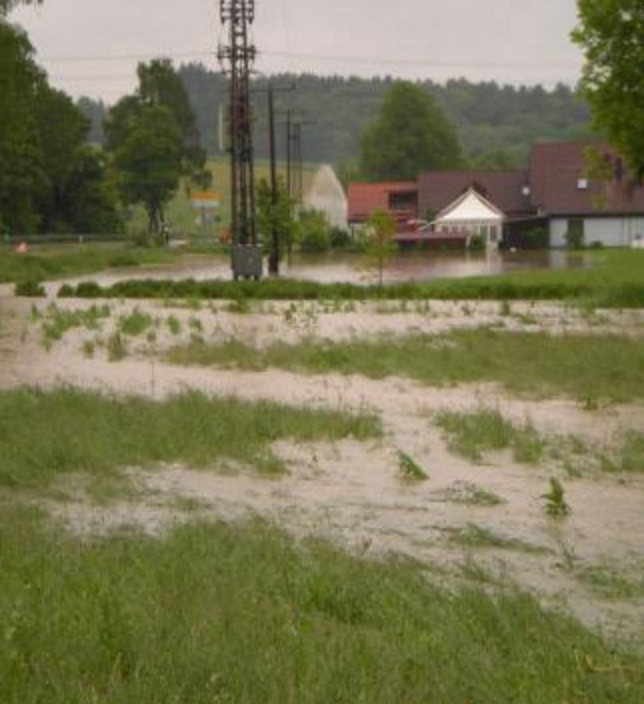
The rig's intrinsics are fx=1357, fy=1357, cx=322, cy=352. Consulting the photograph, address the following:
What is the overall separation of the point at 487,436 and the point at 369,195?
10052 centimetres

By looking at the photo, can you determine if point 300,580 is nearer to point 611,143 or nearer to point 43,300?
point 611,143

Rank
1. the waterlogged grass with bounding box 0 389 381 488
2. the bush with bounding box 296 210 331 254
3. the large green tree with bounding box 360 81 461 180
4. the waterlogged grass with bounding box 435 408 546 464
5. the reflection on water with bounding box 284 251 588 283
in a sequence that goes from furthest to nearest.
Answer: the large green tree with bounding box 360 81 461 180 < the bush with bounding box 296 210 331 254 < the reflection on water with bounding box 284 251 588 283 < the waterlogged grass with bounding box 435 408 546 464 < the waterlogged grass with bounding box 0 389 381 488

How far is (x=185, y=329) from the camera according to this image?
26.7 meters

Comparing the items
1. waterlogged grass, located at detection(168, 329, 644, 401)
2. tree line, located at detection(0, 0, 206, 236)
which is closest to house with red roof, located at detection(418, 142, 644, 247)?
tree line, located at detection(0, 0, 206, 236)

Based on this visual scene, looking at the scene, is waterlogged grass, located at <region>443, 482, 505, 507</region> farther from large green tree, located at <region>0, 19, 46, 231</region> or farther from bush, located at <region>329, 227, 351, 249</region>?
bush, located at <region>329, 227, 351, 249</region>

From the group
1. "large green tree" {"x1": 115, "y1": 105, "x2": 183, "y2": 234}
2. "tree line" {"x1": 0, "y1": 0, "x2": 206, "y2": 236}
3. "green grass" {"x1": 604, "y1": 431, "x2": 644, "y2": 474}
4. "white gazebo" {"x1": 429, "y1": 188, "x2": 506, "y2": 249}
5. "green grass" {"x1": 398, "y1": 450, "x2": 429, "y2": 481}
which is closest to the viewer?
"green grass" {"x1": 398, "y1": 450, "x2": 429, "y2": 481}

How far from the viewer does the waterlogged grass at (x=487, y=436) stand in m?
12.2

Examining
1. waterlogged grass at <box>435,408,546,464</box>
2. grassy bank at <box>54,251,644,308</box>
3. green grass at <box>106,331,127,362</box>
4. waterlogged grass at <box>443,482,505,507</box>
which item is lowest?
grassy bank at <box>54,251,644,308</box>

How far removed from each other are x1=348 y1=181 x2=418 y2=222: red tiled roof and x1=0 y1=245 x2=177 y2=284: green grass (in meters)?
32.3

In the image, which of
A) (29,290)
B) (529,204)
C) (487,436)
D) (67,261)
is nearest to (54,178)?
(67,261)

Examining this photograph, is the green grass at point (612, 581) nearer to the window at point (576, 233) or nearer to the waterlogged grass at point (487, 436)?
the waterlogged grass at point (487, 436)

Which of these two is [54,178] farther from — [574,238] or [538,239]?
[574,238]

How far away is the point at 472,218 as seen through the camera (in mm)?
100188

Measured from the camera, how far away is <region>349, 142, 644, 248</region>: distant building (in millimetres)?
94188
